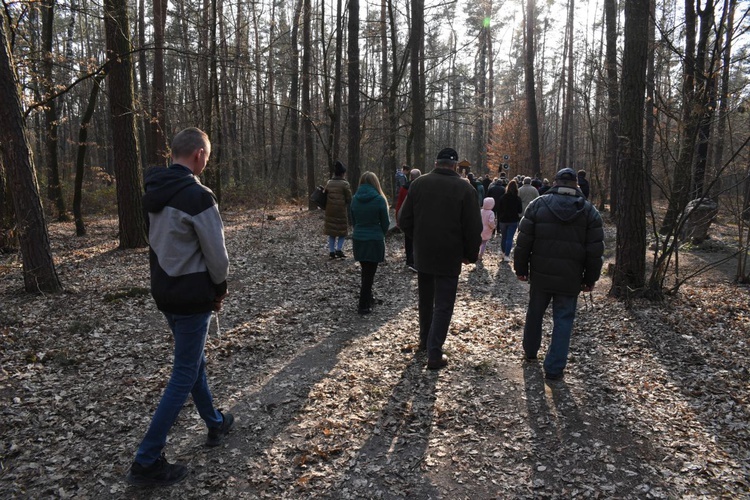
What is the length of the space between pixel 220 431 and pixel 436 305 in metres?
2.51

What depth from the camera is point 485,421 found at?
14.7 feet

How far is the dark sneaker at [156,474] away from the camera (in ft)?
11.0

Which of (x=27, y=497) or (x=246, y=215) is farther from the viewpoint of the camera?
(x=246, y=215)

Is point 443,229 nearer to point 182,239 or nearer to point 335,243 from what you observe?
point 182,239

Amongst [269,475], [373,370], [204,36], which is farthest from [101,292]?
[204,36]

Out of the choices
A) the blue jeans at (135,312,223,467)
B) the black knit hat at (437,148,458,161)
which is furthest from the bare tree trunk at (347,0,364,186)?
the blue jeans at (135,312,223,467)

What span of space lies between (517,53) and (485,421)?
50.8 meters

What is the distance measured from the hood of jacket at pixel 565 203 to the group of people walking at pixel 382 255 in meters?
0.01

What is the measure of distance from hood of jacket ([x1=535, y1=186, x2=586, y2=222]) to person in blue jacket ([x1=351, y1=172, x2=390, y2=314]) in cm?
278

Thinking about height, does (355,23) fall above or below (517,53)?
below

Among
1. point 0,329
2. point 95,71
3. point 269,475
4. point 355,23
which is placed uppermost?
point 355,23

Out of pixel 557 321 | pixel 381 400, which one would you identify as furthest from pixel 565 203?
pixel 381 400

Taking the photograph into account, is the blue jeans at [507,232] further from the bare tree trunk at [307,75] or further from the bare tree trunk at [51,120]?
the bare tree trunk at [51,120]

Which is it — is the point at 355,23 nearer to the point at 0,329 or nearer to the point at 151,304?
the point at 151,304
